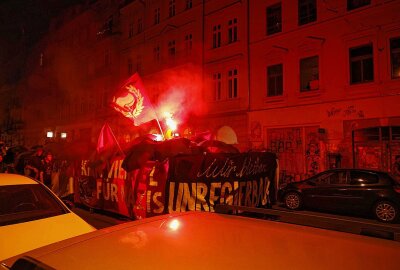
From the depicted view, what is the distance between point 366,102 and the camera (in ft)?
40.9

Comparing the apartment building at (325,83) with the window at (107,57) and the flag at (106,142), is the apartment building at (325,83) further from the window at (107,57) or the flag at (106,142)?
the window at (107,57)

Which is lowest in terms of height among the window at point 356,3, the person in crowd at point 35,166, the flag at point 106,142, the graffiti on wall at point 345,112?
the person in crowd at point 35,166

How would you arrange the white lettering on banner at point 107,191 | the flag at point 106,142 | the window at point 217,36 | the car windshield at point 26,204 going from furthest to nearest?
the window at point 217,36 < the flag at point 106,142 < the white lettering on banner at point 107,191 < the car windshield at point 26,204

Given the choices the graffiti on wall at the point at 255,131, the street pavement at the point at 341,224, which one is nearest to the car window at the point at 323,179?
the graffiti on wall at the point at 255,131

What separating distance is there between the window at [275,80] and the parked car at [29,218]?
12.8 meters

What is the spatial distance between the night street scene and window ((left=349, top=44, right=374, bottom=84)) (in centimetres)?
4

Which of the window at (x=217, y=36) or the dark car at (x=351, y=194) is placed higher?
the window at (x=217, y=36)

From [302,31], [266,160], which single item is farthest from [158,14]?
[266,160]

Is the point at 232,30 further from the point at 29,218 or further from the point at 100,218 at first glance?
the point at 29,218

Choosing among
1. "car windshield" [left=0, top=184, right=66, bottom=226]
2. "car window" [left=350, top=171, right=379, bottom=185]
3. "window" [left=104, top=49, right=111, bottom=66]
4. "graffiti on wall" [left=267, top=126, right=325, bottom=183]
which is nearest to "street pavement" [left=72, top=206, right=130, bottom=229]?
"car windshield" [left=0, top=184, right=66, bottom=226]

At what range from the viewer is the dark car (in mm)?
8398

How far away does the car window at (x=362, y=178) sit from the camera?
8.80 m

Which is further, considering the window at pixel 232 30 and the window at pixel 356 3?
the window at pixel 232 30

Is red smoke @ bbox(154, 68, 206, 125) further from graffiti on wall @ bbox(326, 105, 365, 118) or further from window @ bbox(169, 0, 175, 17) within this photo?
graffiti on wall @ bbox(326, 105, 365, 118)
